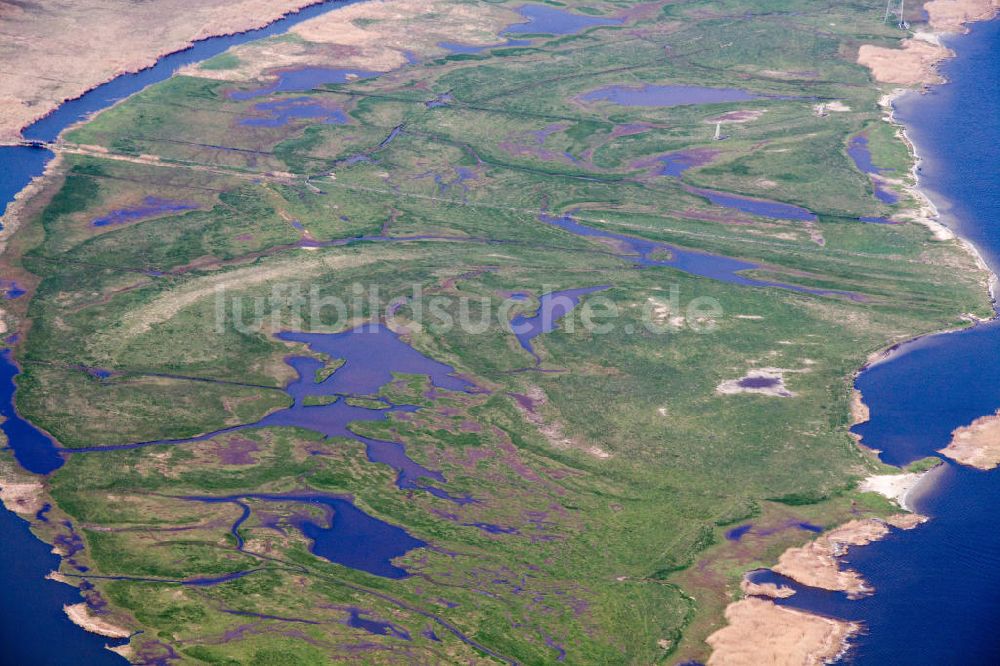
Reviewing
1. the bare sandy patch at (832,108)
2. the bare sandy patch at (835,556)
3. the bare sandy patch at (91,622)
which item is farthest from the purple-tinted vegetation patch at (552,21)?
the bare sandy patch at (91,622)

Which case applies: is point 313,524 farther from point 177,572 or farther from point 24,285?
point 24,285

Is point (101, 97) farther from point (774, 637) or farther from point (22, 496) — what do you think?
point (774, 637)

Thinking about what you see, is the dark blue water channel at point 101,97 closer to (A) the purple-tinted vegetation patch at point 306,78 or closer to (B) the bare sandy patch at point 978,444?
(A) the purple-tinted vegetation patch at point 306,78

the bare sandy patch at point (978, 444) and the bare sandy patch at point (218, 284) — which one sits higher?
the bare sandy patch at point (218, 284)

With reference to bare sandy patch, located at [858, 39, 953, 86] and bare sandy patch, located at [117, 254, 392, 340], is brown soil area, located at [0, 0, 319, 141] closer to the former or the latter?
bare sandy patch, located at [117, 254, 392, 340]

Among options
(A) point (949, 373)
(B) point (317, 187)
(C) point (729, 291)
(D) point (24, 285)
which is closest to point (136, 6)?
(B) point (317, 187)

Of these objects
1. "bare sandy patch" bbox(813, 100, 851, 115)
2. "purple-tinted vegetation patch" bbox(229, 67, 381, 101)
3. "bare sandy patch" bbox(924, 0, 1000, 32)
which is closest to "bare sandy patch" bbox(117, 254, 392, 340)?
"purple-tinted vegetation patch" bbox(229, 67, 381, 101)

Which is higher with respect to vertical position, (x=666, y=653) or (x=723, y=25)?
(x=723, y=25)
